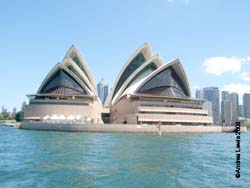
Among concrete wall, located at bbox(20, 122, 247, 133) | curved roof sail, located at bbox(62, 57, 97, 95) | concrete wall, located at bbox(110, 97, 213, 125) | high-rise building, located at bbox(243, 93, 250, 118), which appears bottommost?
concrete wall, located at bbox(20, 122, 247, 133)

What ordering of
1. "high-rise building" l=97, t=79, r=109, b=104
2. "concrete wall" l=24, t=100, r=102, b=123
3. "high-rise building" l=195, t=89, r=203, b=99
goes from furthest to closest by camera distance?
1. "high-rise building" l=97, t=79, r=109, b=104
2. "high-rise building" l=195, t=89, r=203, b=99
3. "concrete wall" l=24, t=100, r=102, b=123

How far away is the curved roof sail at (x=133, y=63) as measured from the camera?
84238mm

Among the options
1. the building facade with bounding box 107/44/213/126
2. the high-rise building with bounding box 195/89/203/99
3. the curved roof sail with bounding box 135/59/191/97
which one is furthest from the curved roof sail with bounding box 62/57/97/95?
the high-rise building with bounding box 195/89/203/99

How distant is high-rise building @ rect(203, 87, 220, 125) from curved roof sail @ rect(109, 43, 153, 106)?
57.7 m

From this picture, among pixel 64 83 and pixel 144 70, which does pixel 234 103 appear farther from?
pixel 64 83

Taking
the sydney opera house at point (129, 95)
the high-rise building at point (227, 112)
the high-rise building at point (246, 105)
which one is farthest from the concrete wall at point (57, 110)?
the high-rise building at point (246, 105)

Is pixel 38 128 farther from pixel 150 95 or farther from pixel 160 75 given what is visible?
pixel 160 75

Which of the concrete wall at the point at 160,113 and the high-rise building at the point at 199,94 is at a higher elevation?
the high-rise building at the point at 199,94

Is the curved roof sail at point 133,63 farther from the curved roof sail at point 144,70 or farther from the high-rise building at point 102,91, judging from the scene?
the high-rise building at point 102,91

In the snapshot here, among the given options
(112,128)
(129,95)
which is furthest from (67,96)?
(112,128)

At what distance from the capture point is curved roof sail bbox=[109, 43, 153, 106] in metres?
84.2

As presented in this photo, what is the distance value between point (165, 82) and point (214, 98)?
2929 inches

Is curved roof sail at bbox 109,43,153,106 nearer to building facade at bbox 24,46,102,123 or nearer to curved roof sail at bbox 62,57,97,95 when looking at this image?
building facade at bbox 24,46,102,123

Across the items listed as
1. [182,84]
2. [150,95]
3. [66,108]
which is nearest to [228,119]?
[182,84]
